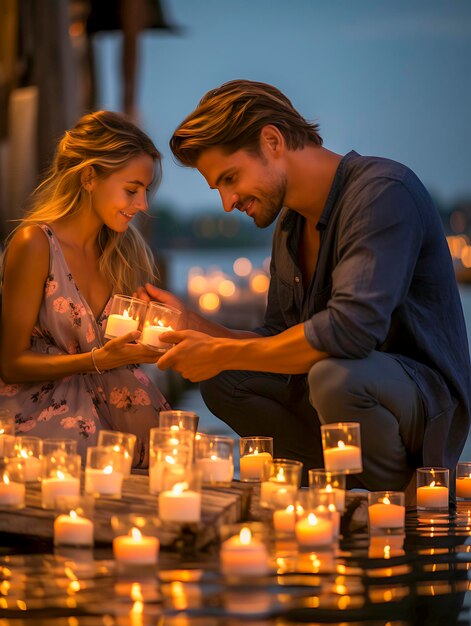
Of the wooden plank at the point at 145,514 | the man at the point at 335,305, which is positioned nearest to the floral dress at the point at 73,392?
the man at the point at 335,305

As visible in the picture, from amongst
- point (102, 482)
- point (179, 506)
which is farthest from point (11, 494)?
point (179, 506)

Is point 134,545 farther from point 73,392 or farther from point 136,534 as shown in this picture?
point 73,392

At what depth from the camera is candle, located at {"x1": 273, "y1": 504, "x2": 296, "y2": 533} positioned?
2.71m

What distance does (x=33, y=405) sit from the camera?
3592mm

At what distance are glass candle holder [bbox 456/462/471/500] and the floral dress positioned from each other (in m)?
0.89

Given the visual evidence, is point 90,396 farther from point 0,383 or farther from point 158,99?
point 158,99

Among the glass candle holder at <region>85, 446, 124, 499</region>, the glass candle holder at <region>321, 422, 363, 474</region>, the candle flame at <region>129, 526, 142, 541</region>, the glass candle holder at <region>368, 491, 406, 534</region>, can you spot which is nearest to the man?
the glass candle holder at <region>321, 422, 363, 474</region>

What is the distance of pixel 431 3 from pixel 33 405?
100 ft

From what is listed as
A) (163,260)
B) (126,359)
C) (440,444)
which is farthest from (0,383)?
(163,260)

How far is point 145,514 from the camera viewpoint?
2.59 m

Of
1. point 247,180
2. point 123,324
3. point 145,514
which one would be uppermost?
point 247,180

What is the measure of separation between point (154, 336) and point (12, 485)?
0.70m

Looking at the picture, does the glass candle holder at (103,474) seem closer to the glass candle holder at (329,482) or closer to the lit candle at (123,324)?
the glass candle holder at (329,482)

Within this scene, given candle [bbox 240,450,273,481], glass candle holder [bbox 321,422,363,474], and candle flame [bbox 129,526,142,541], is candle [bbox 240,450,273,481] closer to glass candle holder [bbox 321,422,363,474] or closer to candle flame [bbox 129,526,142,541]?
glass candle holder [bbox 321,422,363,474]
